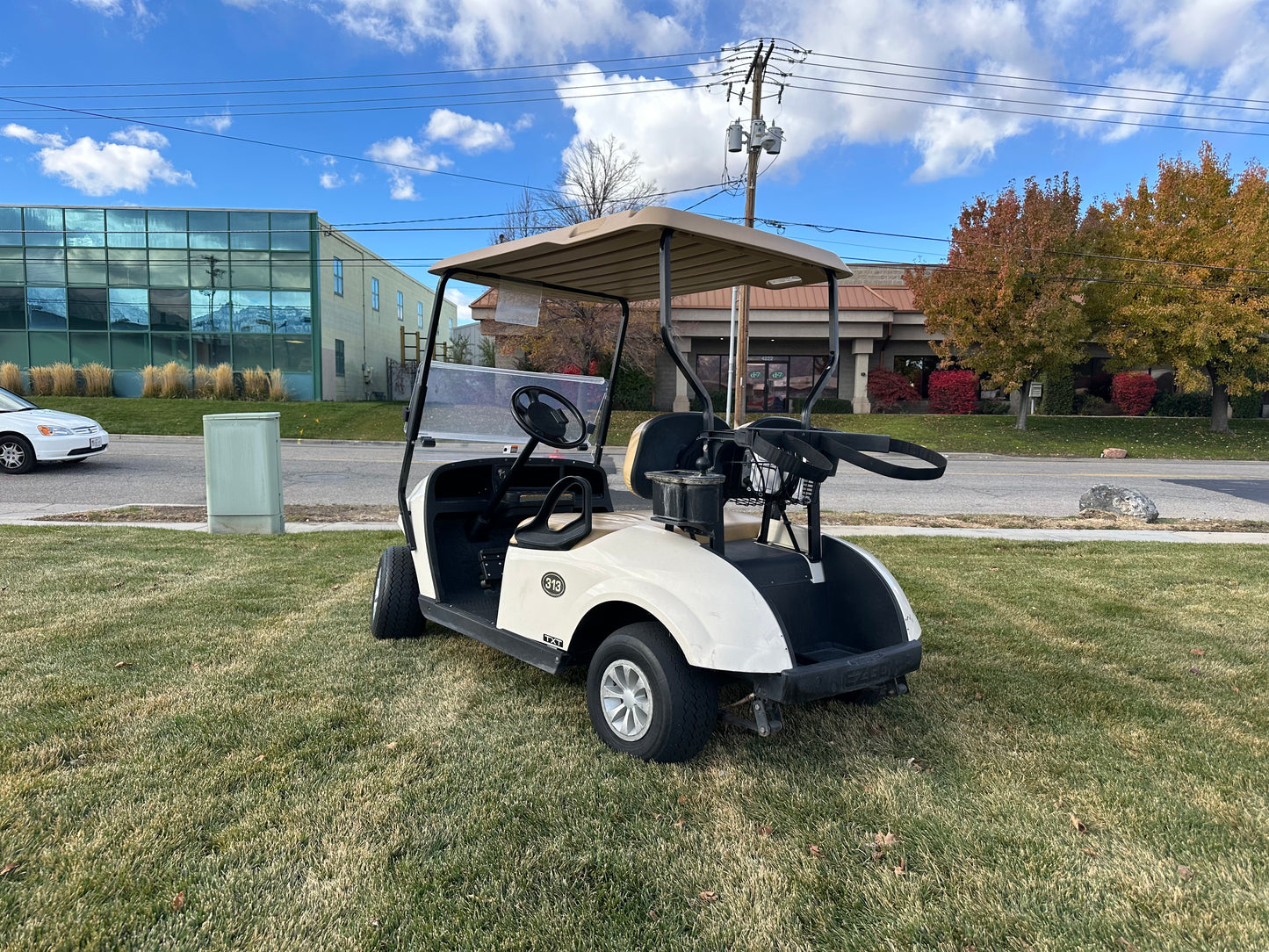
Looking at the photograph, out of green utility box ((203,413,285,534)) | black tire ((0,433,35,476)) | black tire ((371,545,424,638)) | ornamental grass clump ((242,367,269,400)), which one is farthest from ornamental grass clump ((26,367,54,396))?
black tire ((371,545,424,638))

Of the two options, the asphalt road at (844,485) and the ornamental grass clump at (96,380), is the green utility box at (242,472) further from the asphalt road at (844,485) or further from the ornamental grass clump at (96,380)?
the ornamental grass clump at (96,380)

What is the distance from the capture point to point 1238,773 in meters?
2.66

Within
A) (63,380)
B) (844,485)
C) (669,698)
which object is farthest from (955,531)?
(63,380)

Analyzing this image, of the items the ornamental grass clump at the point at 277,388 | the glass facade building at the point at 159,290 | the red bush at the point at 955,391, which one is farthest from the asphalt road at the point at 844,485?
the glass facade building at the point at 159,290

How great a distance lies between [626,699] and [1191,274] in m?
23.5

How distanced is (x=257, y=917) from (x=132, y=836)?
59 cm

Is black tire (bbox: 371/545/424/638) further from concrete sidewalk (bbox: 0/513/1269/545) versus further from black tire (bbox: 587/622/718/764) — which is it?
concrete sidewalk (bbox: 0/513/1269/545)

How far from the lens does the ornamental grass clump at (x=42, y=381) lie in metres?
22.1

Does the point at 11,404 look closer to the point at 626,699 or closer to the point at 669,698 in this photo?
the point at 626,699

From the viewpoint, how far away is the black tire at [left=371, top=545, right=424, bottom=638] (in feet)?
12.9

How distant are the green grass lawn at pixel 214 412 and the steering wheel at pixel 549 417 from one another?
16.6 m

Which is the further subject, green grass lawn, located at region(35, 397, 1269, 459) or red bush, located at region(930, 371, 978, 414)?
red bush, located at region(930, 371, 978, 414)

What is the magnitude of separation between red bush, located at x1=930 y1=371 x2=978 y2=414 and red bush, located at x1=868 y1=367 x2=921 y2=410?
3.37ft

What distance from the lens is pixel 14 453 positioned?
10.7m
